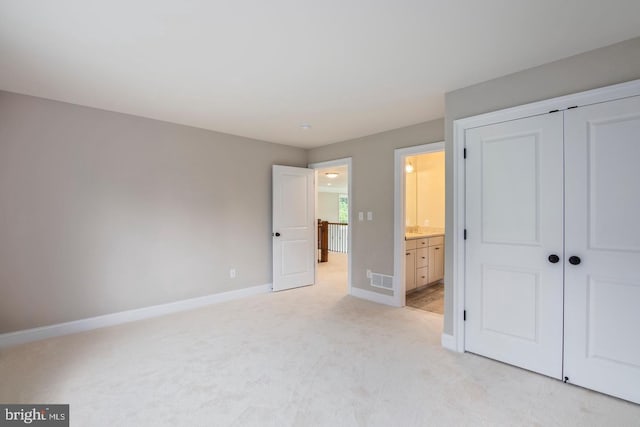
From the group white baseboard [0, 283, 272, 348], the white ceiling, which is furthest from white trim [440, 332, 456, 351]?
white baseboard [0, 283, 272, 348]

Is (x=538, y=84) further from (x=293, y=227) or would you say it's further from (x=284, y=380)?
(x=293, y=227)

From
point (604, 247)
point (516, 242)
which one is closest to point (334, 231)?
point (516, 242)

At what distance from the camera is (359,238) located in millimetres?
4641

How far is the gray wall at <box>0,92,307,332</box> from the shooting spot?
9.82 feet

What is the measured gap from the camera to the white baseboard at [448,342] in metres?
2.81

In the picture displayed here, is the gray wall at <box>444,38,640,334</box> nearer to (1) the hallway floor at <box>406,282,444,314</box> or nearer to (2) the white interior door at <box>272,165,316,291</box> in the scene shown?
(1) the hallway floor at <box>406,282,444,314</box>

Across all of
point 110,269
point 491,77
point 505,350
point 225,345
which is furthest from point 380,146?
point 110,269

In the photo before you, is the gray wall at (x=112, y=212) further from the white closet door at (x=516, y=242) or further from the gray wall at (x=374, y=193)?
the white closet door at (x=516, y=242)

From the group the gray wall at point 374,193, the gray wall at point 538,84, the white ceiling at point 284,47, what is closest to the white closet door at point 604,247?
the gray wall at point 538,84

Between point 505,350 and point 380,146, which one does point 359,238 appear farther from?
point 505,350

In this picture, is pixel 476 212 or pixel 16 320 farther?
pixel 16 320

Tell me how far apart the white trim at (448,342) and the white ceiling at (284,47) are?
2321mm

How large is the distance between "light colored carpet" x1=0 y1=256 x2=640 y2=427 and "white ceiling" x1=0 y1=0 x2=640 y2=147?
2.43 m

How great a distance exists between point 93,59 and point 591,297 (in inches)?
160
